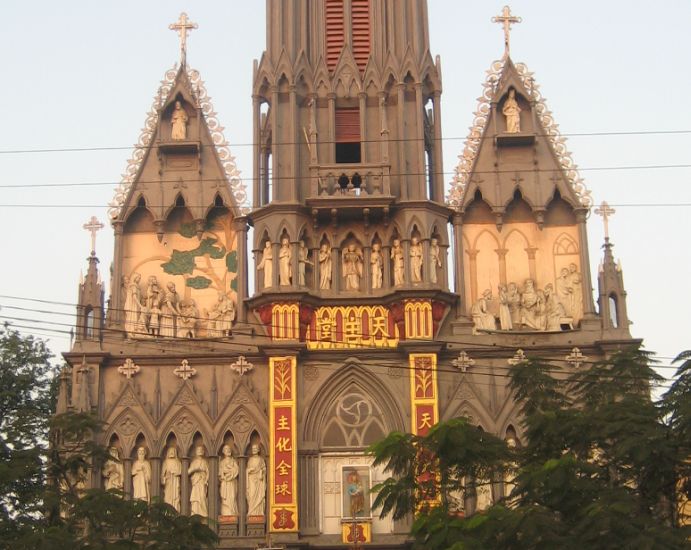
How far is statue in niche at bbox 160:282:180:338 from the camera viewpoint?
114 feet

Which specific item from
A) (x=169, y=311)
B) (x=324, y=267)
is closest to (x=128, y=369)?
(x=169, y=311)

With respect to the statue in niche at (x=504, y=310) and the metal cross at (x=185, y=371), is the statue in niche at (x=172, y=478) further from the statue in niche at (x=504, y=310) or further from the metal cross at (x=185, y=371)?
the statue in niche at (x=504, y=310)

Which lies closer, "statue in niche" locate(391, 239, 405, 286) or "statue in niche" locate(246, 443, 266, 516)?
"statue in niche" locate(246, 443, 266, 516)

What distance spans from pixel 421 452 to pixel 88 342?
1057 cm

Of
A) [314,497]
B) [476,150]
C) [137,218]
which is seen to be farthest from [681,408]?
[137,218]

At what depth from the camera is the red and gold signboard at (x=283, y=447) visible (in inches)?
1286

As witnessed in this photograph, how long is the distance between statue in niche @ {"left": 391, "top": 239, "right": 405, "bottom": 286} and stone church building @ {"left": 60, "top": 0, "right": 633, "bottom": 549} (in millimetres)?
82

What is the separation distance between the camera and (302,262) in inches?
1378

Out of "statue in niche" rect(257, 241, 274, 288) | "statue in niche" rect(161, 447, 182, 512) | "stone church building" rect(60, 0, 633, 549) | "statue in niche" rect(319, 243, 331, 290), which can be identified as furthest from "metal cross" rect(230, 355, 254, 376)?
"statue in niche" rect(319, 243, 331, 290)

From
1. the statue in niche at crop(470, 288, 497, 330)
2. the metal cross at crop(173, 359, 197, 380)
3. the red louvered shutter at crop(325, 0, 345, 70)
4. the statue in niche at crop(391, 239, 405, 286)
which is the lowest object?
the metal cross at crop(173, 359, 197, 380)

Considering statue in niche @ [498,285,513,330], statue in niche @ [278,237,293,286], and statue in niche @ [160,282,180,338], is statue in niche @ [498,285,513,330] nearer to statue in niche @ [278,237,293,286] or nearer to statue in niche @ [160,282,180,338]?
statue in niche @ [278,237,293,286]

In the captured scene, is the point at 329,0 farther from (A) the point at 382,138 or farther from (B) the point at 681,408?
(B) the point at 681,408

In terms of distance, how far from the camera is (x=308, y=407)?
111ft

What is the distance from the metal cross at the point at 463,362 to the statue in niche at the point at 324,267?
3.16 metres
